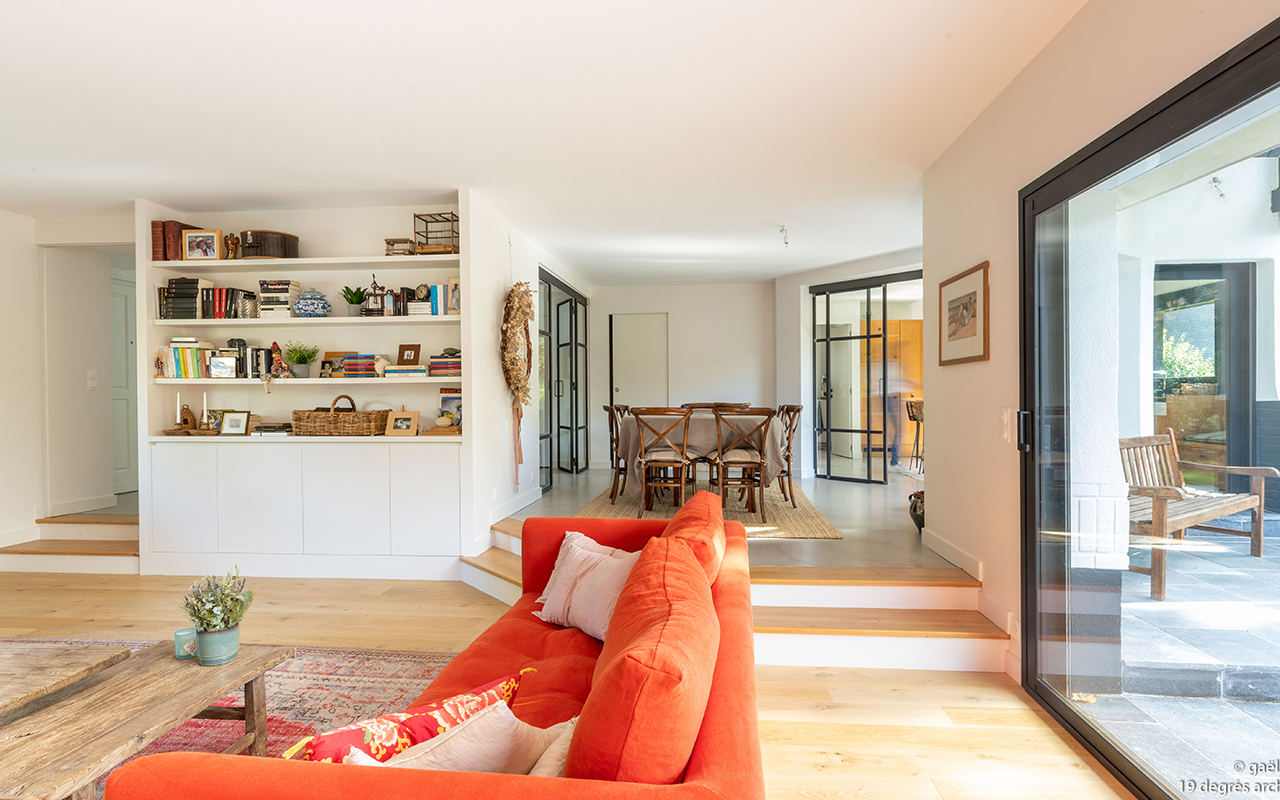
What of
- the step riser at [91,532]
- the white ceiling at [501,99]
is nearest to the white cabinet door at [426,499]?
the white ceiling at [501,99]

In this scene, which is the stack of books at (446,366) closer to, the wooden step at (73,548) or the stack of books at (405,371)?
the stack of books at (405,371)

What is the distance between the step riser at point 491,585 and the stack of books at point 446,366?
135cm

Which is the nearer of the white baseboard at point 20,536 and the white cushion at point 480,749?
the white cushion at point 480,749

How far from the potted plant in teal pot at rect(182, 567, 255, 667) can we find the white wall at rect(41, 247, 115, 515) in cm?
468

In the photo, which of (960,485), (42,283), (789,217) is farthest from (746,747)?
(42,283)

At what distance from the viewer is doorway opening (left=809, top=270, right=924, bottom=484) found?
7465 mm

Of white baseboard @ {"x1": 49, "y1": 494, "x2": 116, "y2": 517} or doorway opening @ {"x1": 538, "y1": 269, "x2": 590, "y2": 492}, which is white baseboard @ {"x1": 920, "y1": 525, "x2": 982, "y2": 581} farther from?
white baseboard @ {"x1": 49, "y1": 494, "x2": 116, "y2": 517}

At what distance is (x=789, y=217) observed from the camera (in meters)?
5.55

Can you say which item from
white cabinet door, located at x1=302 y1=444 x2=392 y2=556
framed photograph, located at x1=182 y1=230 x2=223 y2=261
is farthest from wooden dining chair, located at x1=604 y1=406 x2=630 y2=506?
framed photograph, located at x1=182 y1=230 x2=223 y2=261

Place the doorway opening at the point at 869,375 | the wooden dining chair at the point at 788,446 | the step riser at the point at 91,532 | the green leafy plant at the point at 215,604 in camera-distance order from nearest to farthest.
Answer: the green leafy plant at the point at 215,604 → the step riser at the point at 91,532 → the wooden dining chair at the point at 788,446 → the doorway opening at the point at 869,375

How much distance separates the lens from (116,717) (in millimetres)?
1915

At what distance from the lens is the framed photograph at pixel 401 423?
4.85 metres

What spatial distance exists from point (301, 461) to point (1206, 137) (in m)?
5.08

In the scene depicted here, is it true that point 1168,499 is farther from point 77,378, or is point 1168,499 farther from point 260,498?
point 77,378
